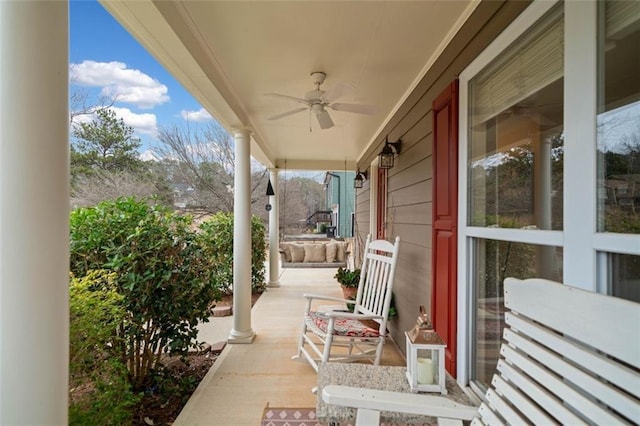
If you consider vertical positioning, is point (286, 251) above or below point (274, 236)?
below

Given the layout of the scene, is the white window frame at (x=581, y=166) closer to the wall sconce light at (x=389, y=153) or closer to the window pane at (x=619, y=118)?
the window pane at (x=619, y=118)

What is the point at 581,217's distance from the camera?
0.98 m

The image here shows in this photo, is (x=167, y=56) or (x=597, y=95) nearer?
(x=597, y=95)

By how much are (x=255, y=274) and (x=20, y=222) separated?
4.85 metres

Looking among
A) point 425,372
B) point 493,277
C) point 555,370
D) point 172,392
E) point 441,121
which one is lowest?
point 172,392

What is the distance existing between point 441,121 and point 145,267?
227 centimetres

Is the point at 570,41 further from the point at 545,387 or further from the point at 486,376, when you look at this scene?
the point at 486,376

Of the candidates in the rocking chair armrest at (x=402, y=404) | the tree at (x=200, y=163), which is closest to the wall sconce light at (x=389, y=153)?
the rocking chair armrest at (x=402, y=404)

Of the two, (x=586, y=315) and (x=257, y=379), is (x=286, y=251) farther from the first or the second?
(x=586, y=315)

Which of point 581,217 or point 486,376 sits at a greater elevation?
point 581,217

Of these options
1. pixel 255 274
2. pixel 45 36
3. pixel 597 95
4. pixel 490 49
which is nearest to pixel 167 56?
pixel 45 36

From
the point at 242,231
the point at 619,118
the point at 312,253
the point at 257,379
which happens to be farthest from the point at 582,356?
the point at 312,253

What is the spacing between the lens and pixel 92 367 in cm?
171

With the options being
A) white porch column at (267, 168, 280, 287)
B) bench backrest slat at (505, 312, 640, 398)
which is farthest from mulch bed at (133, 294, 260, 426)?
white porch column at (267, 168, 280, 287)
